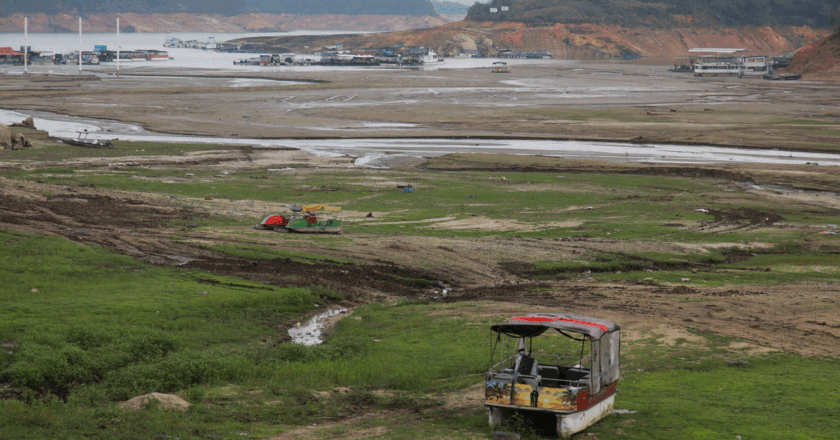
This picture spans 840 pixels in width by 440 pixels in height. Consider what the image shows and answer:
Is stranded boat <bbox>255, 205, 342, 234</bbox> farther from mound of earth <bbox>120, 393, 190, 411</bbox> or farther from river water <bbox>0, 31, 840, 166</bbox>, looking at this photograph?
river water <bbox>0, 31, 840, 166</bbox>

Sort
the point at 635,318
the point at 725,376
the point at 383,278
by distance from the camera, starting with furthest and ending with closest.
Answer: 1. the point at 383,278
2. the point at 635,318
3. the point at 725,376

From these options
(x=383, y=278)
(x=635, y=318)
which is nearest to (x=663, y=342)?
(x=635, y=318)

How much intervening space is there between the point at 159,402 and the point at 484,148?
65372 millimetres

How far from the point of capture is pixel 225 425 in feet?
53.5

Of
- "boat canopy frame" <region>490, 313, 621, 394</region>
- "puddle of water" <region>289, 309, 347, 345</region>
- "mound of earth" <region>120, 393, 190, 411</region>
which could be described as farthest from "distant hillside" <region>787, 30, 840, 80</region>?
"mound of earth" <region>120, 393, 190, 411</region>

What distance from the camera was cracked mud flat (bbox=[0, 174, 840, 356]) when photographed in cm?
2691

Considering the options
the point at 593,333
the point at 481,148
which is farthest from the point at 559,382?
the point at 481,148

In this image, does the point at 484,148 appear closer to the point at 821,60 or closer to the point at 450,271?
the point at 450,271

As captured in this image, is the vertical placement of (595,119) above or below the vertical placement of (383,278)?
above

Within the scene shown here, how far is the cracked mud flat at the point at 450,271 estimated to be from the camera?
26.9 m

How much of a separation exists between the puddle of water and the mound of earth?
775 centimetres

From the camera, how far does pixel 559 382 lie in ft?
56.0

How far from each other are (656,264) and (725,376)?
17410 mm

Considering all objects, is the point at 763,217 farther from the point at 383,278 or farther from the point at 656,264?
the point at 383,278
